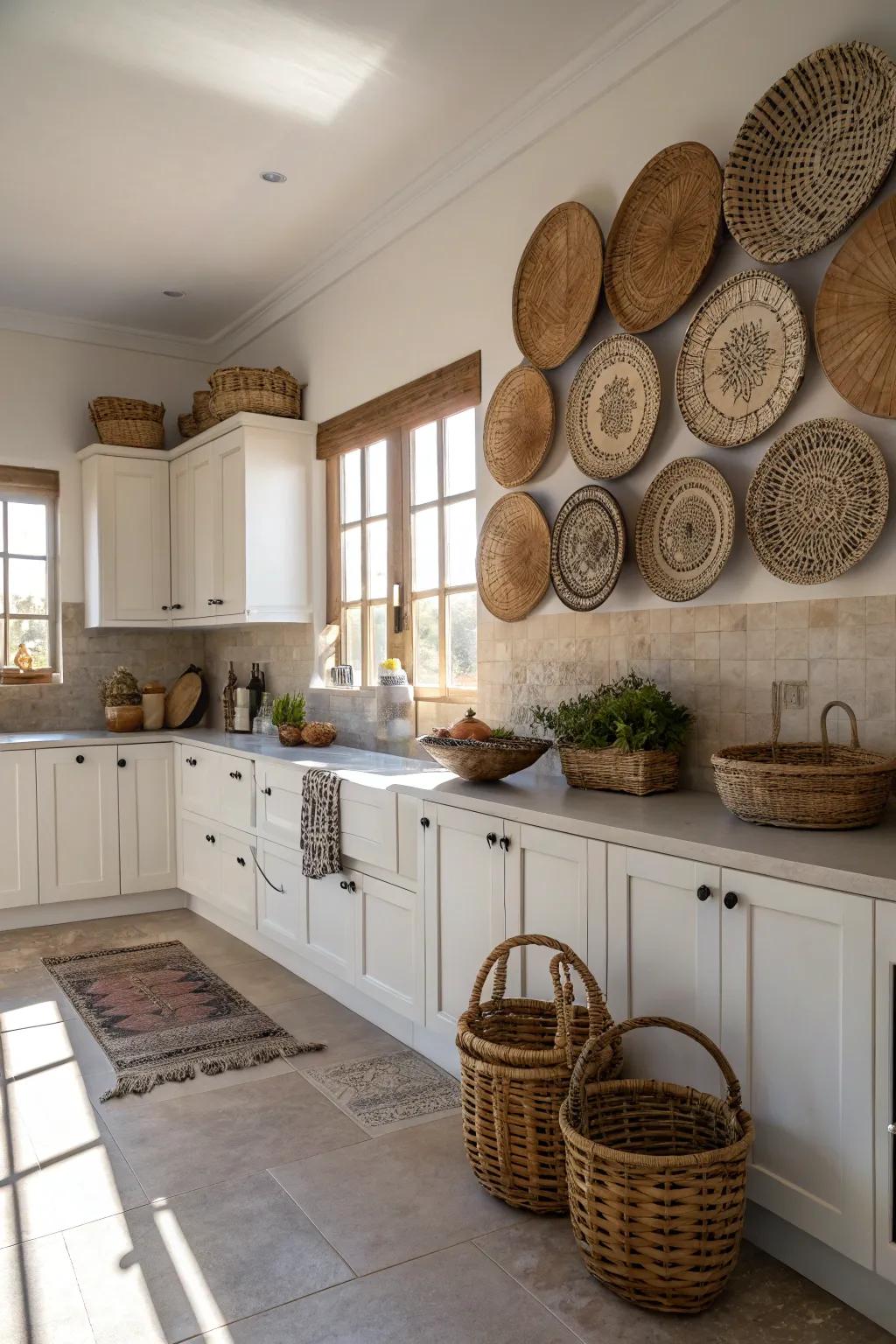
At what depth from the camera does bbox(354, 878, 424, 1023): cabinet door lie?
308 centimetres

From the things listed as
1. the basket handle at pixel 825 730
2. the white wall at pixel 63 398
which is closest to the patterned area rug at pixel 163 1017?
the basket handle at pixel 825 730

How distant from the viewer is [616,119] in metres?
3.12

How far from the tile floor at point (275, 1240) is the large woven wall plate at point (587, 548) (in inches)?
61.4

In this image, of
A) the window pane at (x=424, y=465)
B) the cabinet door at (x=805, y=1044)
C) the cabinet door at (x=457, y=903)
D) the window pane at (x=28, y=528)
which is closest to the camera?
the cabinet door at (x=805, y=1044)

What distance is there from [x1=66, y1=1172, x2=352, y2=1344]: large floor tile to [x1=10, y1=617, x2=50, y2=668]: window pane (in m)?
3.75

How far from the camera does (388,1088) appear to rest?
294 cm

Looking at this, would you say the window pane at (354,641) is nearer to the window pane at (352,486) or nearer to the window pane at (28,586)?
the window pane at (352,486)

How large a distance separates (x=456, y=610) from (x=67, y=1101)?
2.13 meters

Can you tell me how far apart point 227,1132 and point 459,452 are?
2.49 metres

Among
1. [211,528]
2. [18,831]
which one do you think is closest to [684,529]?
[211,528]

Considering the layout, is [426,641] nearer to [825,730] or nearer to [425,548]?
[425,548]

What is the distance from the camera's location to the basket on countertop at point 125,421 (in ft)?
17.6

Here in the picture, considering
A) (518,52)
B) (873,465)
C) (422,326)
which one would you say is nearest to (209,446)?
(422,326)

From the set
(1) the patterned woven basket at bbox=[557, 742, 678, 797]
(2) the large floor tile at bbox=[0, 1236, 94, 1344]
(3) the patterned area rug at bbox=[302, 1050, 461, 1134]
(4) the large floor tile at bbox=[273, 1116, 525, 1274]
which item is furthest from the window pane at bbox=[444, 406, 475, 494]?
(2) the large floor tile at bbox=[0, 1236, 94, 1344]
